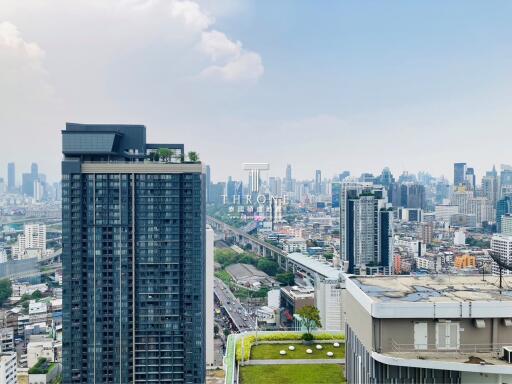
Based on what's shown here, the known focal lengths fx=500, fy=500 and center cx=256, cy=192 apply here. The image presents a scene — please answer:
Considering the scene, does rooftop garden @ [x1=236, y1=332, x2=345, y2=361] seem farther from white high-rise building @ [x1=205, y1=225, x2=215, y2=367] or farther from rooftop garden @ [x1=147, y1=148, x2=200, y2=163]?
white high-rise building @ [x1=205, y1=225, x2=215, y2=367]

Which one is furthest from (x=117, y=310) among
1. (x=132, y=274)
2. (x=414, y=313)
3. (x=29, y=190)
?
(x=29, y=190)

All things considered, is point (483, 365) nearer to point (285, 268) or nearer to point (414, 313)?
point (414, 313)

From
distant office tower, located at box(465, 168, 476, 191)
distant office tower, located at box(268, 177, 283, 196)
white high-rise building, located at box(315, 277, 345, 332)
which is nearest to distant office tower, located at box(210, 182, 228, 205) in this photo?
distant office tower, located at box(268, 177, 283, 196)

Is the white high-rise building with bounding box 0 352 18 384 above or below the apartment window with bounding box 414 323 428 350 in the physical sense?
below

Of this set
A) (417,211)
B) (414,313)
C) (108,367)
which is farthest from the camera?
(417,211)

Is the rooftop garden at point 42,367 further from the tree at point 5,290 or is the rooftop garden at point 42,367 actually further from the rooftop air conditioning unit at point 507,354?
the rooftop air conditioning unit at point 507,354

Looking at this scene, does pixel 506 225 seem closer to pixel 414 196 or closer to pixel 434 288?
pixel 414 196

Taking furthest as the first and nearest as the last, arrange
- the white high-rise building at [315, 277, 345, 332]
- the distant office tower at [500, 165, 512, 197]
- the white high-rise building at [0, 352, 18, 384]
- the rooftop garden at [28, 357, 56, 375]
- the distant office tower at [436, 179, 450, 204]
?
the distant office tower at [436, 179, 450, 204] → the distant office tower at [500, 165, 512, 197] → the white high-rise building at [315, 277, 345, 332] → the rooftop garden at [28, 357, 56, 375] → the white high-rise building at [0, 352, 18, 384]
